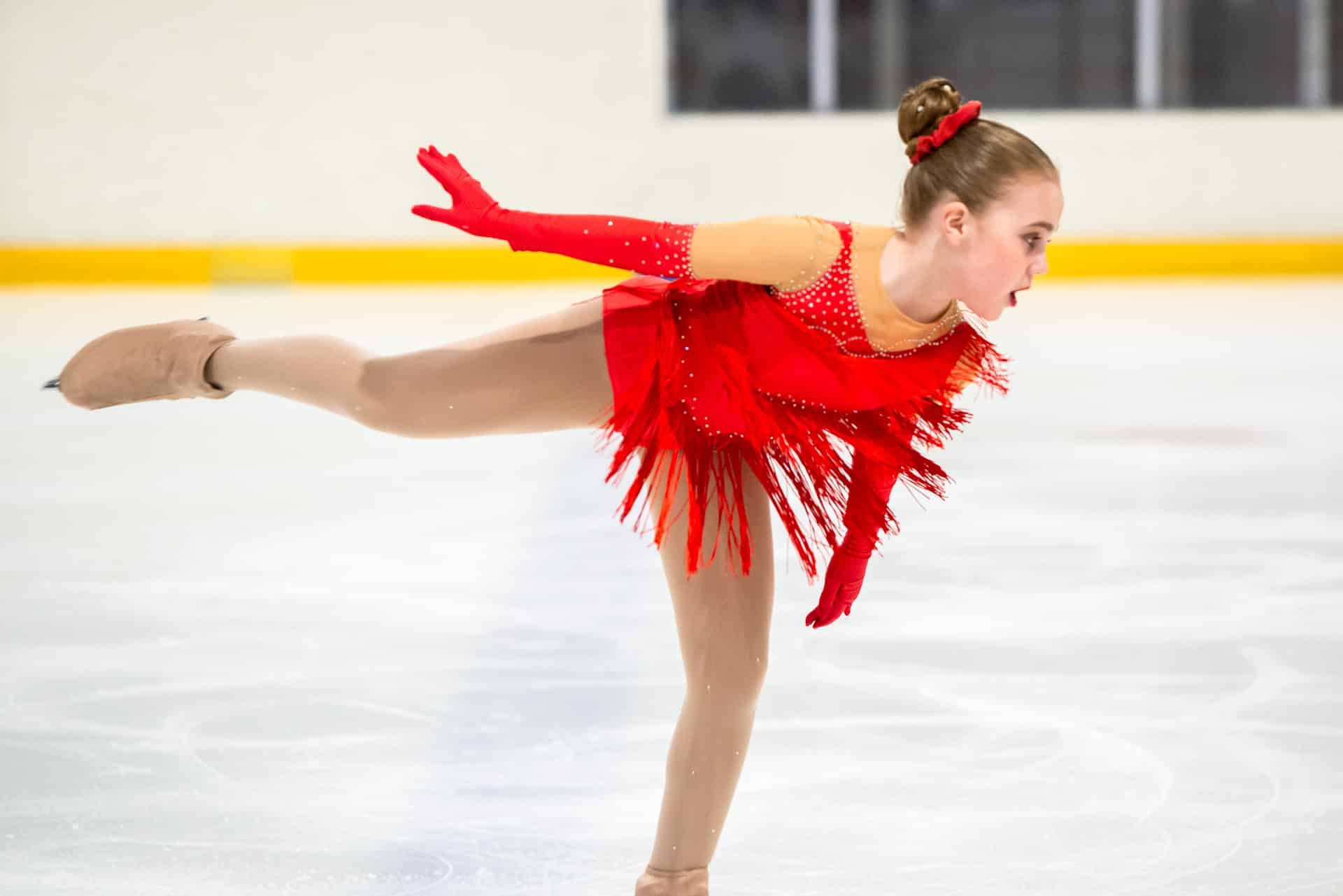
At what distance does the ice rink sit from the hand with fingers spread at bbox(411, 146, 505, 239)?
0.66m

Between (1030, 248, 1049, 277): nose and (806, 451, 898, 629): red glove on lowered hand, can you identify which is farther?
(806, 451, 898, 629): red glove on lowered hand

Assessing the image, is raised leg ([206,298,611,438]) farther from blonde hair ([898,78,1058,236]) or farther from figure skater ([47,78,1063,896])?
blonde hair ([898,78,1058,236])

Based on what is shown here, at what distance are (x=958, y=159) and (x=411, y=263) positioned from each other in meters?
6.82

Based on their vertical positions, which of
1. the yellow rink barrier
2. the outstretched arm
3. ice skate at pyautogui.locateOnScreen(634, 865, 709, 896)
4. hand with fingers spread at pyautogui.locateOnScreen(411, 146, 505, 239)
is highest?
hand with fingers spread at pyautogui.locateOnScreen(411, 146, 505, 239)

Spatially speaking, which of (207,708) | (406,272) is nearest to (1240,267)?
(406,272)

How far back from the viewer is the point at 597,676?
247 centimetres

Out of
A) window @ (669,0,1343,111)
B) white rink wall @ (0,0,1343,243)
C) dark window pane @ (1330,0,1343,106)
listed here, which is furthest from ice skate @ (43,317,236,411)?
dark window pane @ (1330,0,1343,106)

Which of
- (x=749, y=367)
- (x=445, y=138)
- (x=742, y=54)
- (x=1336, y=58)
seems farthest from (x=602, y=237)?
(x=742, y=54)

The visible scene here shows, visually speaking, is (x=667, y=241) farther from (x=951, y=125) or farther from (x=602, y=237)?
(x=951, y=125)

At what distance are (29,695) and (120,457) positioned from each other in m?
1.79

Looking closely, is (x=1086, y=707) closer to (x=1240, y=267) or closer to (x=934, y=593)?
(x=934, y=593)

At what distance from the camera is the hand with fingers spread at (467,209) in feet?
5.38

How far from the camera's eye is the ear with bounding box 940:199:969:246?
1596 mm

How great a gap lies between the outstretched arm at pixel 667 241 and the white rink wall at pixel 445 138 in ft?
21.6
